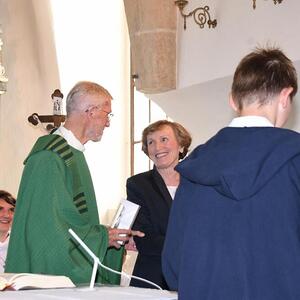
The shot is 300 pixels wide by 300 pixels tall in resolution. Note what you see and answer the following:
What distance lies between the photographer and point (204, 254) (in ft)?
7.55

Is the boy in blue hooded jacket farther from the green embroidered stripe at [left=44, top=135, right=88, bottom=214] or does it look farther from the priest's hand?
the green embroidered stripe at [left=44, top=135, right=88, bottom=214]

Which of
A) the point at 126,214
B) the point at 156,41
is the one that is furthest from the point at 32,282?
the point at 156,41

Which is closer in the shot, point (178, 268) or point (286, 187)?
point (286, 187)

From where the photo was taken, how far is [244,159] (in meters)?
2.20

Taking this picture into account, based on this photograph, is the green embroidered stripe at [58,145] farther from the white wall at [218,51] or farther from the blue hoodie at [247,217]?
the blue hoodie at [247,217]

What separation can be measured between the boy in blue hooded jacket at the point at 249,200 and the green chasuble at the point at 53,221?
1.56 metres

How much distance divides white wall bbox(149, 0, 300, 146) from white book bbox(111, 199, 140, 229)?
178 centimetres

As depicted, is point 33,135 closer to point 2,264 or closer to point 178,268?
point 2,264

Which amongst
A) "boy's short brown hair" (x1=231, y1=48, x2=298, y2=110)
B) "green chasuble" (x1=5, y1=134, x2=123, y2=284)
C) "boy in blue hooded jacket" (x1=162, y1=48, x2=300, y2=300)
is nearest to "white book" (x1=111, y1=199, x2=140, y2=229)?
"green chasuble" (x1=5, y1=134, x2=123, y2=284)

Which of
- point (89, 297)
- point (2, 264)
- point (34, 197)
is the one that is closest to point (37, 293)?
point (89, 297)

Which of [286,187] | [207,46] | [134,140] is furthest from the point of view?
[134,140]

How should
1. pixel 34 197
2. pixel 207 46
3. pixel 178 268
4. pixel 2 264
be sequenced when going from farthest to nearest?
pixel 207 46 < pixel 2 264 < pixel 34 197 < pixel 178 268

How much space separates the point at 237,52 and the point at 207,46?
1.35ft

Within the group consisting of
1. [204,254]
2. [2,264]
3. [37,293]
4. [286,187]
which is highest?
[286,187]
